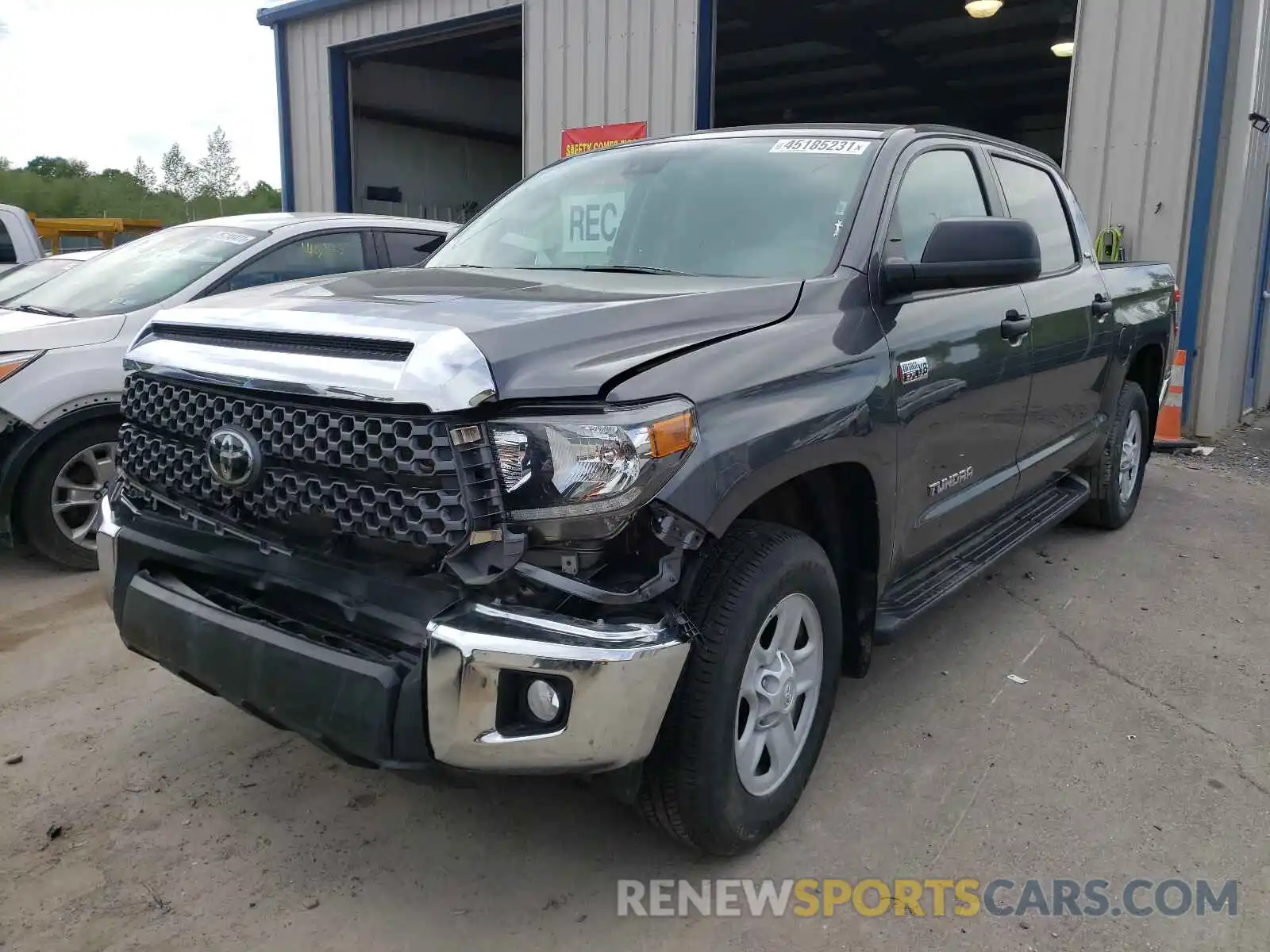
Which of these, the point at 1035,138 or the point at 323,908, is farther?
the point at 1035,138

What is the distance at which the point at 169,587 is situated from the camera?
253cm

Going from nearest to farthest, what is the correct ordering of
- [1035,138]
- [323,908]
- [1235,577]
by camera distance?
[323,908], [1235,577], [1035,138]

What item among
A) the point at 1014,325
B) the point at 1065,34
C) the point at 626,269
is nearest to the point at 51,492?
the point at 626,269

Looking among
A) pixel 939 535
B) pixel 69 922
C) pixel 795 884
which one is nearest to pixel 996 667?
pixel 939 535

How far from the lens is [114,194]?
46156 mm

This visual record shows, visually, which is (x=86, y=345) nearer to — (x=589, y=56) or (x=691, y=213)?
(x=691, y=213)

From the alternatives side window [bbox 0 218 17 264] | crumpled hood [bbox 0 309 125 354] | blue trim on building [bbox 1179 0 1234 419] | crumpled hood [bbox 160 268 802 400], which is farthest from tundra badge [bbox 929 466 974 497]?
side window [bbox 0 218 17 264]

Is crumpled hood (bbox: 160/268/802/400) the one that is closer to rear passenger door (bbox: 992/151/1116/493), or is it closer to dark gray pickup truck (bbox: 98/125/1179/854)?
dark gray pickup truck (bbox: 98/125/1179/854)

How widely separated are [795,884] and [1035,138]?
79.5 feet

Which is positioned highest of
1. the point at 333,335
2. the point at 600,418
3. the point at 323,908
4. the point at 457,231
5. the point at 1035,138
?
the point at 1035,138

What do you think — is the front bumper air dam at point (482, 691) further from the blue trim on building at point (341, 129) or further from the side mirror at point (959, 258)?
the blue trim on building at point (341, 129)

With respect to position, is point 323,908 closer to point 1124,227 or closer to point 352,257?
point 352,257

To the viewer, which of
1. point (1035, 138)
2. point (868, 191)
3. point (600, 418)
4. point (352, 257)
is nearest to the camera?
point (600, 418)

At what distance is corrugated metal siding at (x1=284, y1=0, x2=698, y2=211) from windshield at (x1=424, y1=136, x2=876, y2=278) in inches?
238
